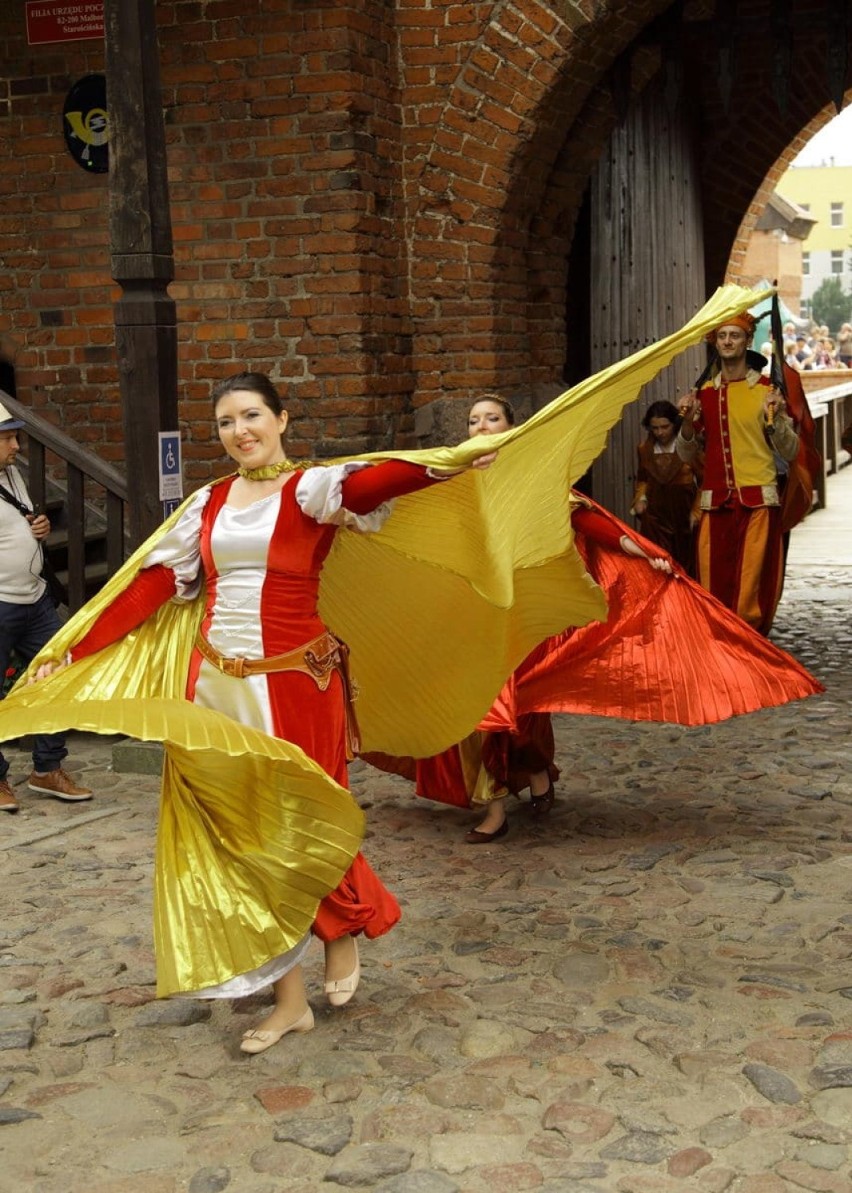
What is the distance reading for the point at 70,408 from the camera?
911cm

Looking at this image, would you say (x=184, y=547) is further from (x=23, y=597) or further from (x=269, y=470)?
(x=23, y=597)

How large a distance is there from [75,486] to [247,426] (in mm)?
4016

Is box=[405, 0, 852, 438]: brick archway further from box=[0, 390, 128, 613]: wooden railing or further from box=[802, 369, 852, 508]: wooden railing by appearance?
box=[802, 369, 852, 508]: wooden railing

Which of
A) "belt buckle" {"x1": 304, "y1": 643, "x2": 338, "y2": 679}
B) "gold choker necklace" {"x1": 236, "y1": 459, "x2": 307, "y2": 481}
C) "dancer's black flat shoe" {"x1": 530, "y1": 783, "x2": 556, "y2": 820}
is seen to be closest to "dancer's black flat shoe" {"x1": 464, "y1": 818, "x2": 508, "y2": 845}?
"dancer's black flat shoe" {"x1": 530, "y1": 783, "x2": 556, "y2": 820}

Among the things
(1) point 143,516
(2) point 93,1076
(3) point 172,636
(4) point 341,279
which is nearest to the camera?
(2) point 93,1076

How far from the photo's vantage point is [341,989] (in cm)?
440

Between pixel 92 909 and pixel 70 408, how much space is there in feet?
14.5

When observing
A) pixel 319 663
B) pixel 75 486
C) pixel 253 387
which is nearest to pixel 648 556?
pixel 319 663

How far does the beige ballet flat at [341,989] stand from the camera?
4.39 m

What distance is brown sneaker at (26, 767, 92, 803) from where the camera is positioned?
6.75m

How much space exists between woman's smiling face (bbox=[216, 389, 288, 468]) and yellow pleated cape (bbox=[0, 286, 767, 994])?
0.93 ft

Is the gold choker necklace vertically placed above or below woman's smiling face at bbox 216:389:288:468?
below

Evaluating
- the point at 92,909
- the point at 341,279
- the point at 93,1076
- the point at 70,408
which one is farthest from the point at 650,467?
the point at 93,1076

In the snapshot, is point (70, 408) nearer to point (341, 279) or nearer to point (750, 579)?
point (341, 279)
